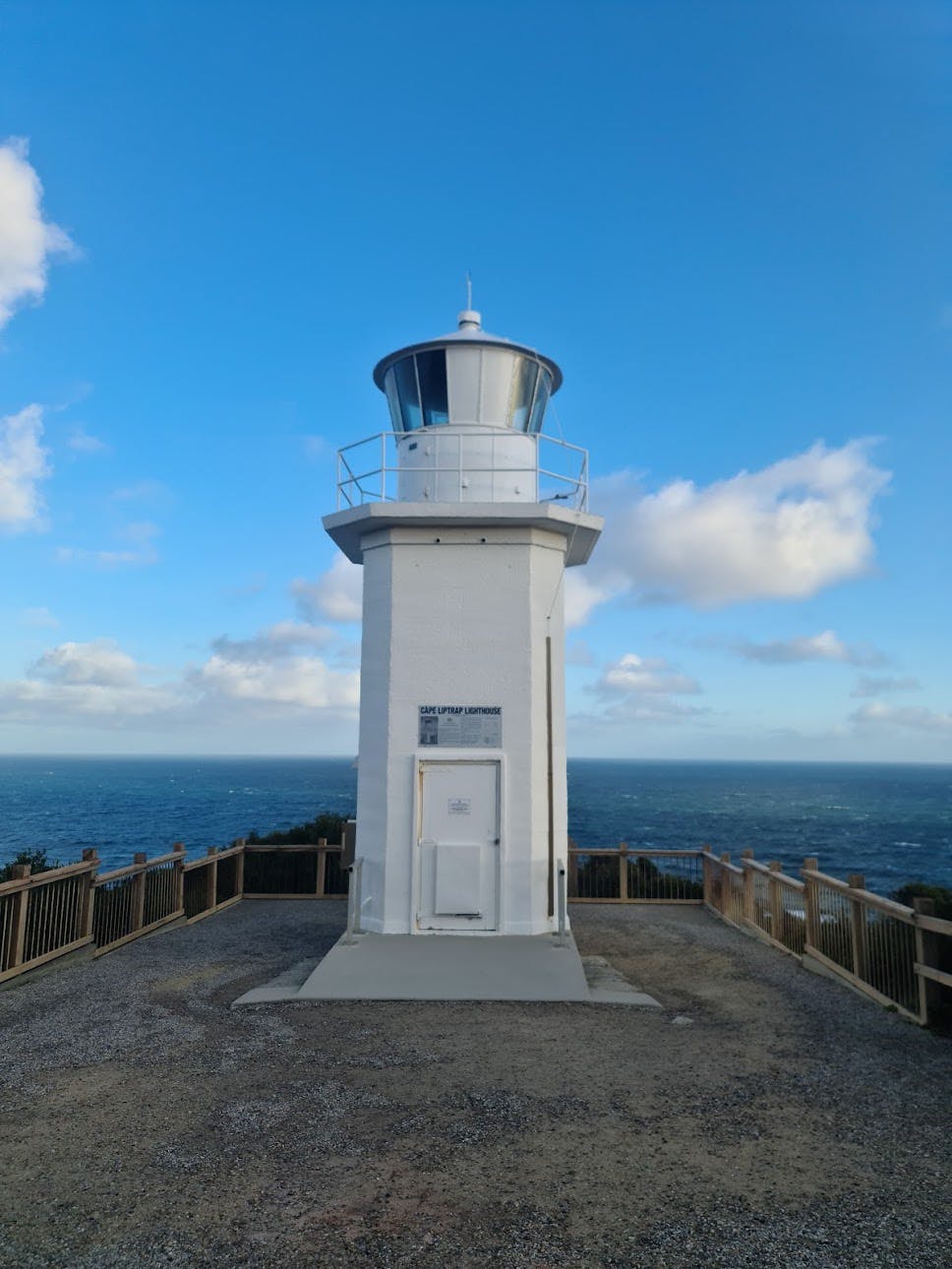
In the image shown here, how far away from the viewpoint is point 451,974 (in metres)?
8.11

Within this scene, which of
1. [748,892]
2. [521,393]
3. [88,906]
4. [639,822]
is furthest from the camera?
[639,822]

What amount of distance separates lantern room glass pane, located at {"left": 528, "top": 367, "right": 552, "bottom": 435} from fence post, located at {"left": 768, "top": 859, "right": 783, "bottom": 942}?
249 inches

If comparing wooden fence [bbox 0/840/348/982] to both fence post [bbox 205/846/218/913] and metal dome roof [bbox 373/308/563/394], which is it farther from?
metal dome roof [bbox 373/308/563/394]

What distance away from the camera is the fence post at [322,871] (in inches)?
518

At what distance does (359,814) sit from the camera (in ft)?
32.5

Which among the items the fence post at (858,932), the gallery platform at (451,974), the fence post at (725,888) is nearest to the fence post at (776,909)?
the fence post at (725,888)

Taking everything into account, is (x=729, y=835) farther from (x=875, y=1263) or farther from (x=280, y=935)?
(x=875, y=1263)

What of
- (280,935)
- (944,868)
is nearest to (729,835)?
(944,868)

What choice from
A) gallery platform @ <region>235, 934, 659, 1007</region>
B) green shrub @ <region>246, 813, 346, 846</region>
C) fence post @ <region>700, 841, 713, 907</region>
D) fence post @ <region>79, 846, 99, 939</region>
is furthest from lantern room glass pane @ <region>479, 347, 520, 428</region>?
green shrub @ <region>246, 813, 346, 846</region>

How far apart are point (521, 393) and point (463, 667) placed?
3671mm

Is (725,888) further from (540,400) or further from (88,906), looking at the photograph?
(88,906)

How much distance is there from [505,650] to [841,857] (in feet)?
147

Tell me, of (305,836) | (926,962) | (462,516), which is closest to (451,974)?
(926,962)

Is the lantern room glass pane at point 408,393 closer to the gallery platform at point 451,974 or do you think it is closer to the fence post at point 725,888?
the gallery platform at point 451,974
